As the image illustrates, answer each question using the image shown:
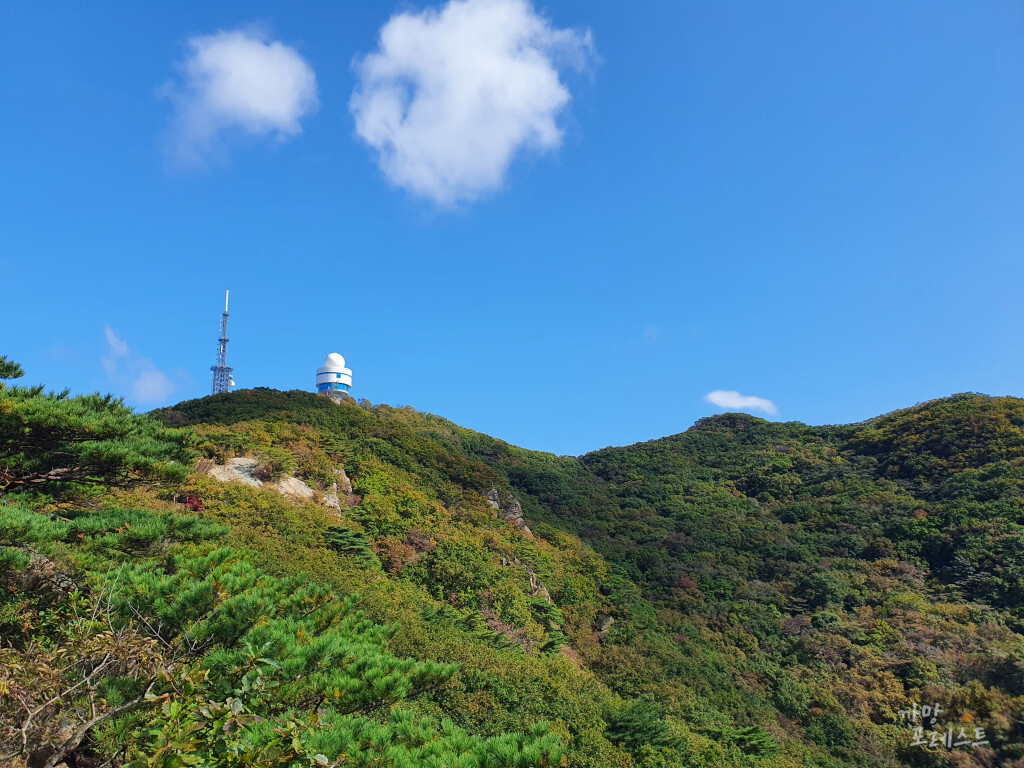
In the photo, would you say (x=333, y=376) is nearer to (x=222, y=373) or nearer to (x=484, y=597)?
(x=222, y=373)

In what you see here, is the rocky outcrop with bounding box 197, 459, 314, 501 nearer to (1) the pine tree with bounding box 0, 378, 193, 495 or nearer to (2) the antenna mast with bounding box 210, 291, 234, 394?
(1) the pine tree with bounding box 0, 378, 193, 495

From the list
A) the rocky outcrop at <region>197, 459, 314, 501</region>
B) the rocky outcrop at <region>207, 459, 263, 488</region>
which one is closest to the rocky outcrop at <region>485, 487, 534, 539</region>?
the rocky outcrop at <region>197, 459, 314, 501</region>

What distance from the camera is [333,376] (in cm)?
3766

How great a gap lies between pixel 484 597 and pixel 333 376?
85.0ft

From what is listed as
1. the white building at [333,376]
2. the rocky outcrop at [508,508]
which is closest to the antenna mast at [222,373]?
the white building at [333,376]

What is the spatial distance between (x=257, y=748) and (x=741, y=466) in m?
33.9

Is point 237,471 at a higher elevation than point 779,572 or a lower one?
higher

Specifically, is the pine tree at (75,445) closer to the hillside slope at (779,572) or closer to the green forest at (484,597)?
the green forest at (484,597)

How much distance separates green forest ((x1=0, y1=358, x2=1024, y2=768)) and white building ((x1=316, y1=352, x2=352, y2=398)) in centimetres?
900

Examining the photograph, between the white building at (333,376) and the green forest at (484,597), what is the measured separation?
900cm

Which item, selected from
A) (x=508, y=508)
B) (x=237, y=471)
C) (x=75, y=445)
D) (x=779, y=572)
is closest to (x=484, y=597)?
(x=508, y=508)

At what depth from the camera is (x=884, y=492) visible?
2486 centimetres

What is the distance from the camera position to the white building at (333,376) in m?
37.6

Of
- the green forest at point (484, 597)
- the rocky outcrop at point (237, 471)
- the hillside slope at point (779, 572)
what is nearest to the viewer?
the green forest at point (484, 597)
